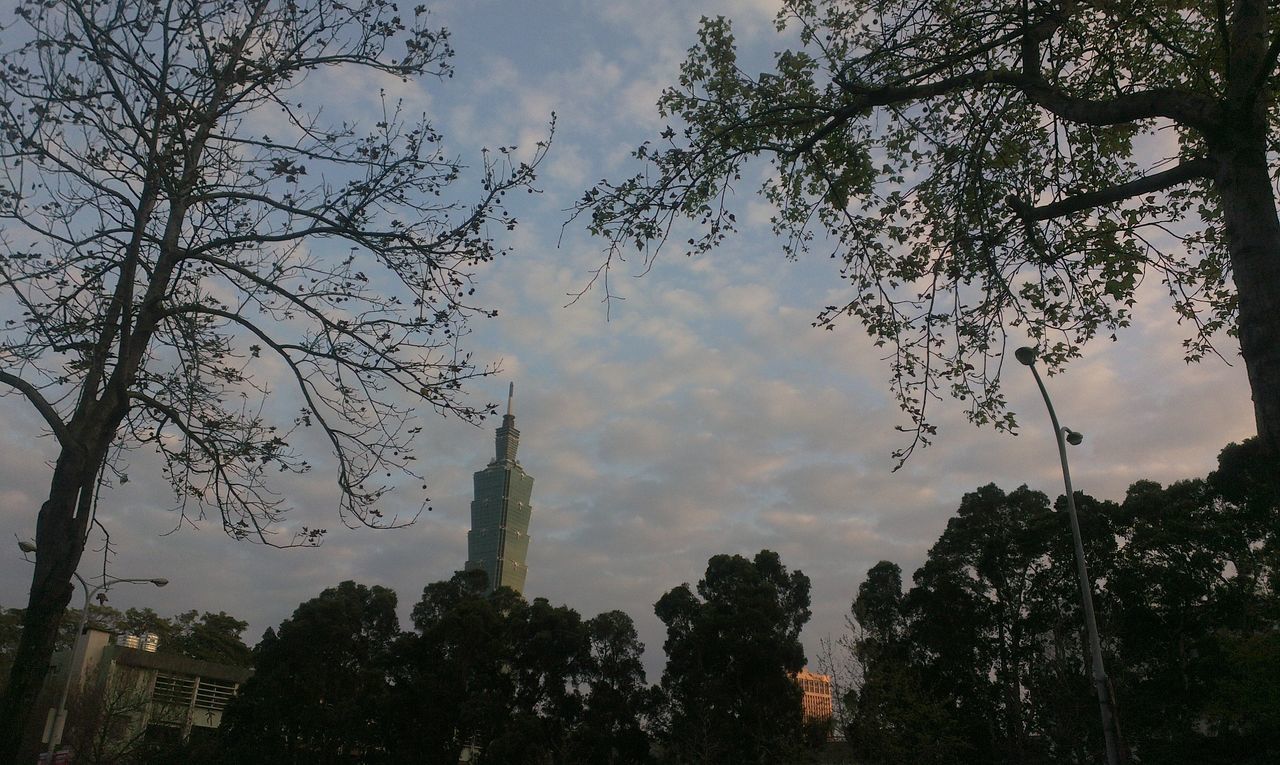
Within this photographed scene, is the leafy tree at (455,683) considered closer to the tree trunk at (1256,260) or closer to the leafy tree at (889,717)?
the leafy tree at (889,717)

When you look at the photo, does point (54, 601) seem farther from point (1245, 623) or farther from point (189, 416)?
point (1245, 623)

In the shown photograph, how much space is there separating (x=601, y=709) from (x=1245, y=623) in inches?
925

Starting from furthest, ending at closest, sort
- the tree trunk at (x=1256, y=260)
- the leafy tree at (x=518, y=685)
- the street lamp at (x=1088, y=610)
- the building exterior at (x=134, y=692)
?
the leafy tree at (x=518, y=685) < the building exterior at (x=134, y=692) < the street lamp at (x=1088, y=610) < the tree trunk at (x=1256, y=260)

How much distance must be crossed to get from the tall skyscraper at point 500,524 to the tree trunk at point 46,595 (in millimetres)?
134912

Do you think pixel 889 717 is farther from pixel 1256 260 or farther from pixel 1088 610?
pixel 1256 260

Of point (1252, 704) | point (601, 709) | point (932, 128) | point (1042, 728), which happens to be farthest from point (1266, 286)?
point (601, 709)

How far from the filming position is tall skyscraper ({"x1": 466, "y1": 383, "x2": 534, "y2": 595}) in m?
144

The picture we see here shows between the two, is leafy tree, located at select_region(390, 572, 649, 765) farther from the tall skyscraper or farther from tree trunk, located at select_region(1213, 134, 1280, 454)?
the tall skyscraper

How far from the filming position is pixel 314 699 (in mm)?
37625

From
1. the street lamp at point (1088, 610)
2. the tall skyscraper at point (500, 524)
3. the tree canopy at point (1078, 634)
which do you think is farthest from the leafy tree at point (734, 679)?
the tall skyscraper at point (500, 524)

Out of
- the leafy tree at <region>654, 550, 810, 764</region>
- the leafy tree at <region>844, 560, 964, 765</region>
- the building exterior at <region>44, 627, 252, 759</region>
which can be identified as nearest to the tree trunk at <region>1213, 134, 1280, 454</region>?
the leafy tree at <region>844, 560, 964, 765</region>

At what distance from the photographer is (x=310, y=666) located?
3778cm

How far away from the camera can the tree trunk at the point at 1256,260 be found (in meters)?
5.62

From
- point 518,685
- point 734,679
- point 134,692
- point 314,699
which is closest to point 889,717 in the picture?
point 734,679
